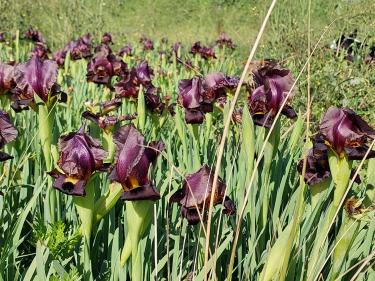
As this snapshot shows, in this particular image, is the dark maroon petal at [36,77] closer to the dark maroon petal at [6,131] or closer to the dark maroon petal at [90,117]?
the dark maroon petal at [90,117]

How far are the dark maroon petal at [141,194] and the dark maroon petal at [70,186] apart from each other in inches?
5.1

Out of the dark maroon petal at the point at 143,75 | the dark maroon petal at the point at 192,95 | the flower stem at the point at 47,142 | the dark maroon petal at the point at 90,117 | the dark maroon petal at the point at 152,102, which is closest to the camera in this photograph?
the flower stem at the point at 47,142

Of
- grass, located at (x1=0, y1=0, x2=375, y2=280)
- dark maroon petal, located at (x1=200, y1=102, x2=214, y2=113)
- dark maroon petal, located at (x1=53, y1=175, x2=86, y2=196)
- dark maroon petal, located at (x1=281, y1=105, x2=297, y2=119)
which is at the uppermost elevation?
dark maroon petal, located at (x1=281, y1=105, x2=297, y2=119)

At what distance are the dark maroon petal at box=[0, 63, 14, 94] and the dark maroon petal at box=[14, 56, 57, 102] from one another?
27 centimetres

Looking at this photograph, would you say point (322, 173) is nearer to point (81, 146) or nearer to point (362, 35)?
point (81, 146)

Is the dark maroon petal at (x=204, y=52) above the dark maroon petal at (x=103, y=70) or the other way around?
the other way around

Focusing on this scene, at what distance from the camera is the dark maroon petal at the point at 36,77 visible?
71.9 inches

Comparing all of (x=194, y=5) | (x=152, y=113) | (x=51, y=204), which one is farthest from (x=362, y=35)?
(x=194, y=5)

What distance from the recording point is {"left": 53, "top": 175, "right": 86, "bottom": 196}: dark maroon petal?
45.0 inches

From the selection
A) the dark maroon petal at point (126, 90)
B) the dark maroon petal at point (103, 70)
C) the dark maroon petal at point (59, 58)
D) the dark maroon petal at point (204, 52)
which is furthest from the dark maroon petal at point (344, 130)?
the dark maroon petal at point (204, 52)

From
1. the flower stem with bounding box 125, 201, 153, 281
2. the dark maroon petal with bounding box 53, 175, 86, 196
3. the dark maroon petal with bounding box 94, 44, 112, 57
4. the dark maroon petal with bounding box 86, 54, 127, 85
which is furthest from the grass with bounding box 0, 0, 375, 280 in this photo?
the dark maroon petal with bounding box 94, 44, 112, 57

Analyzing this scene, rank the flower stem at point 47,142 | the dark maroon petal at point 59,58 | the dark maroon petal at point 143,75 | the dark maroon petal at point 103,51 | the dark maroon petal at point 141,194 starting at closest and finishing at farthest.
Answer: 1. the dark maroon petal at point 141,194
2. the flower stem at point 47,142
3. the dark maroon petal at point 143,75
4. the dark maroon petal at point 103,51
5. the dark maroon petal at point 59,58

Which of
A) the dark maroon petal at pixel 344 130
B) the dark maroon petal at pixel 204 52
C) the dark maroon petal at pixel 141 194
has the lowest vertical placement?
the dark maroon petal at pixel 204 52

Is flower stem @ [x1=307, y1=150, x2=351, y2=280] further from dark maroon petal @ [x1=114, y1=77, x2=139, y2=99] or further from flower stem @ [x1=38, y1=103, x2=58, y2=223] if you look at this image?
dark maroon petal @ [x1=114, y1=77, x2=139, y2=99]
